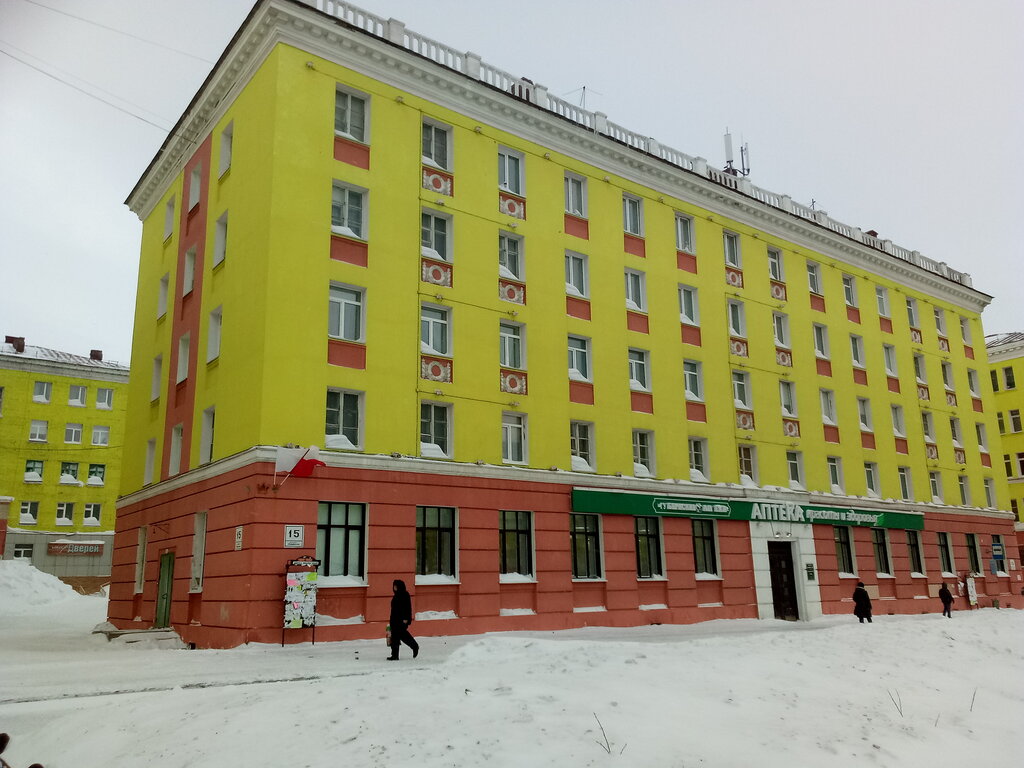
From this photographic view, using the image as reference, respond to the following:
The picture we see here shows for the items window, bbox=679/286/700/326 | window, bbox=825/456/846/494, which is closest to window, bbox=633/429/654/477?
window, bbox=679/286/700/326

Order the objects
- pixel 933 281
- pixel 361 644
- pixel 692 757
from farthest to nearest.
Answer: pixel 933 281, pixel 361 644, pixel 692 757

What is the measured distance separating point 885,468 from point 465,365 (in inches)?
873

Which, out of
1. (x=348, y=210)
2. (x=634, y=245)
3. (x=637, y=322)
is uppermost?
(x=634, y=245)

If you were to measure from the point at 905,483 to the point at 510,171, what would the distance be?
24.1m

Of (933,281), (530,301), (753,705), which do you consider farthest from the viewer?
(933,281)

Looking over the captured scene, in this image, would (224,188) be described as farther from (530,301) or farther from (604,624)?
(604,624)

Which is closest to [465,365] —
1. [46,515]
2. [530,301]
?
[530,301]

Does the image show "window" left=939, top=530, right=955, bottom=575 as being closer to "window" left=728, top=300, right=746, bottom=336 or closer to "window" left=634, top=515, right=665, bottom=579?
"window" left=728, top=300, right=746, bottom=336

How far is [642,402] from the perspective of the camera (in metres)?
28.0

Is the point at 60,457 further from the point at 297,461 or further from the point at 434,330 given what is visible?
the point at 297,461

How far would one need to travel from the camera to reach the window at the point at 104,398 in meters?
60.7

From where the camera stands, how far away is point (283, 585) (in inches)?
754

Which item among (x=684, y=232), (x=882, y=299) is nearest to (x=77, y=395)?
(x=684, y=232)

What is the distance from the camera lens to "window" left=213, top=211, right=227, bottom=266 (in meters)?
24.4
